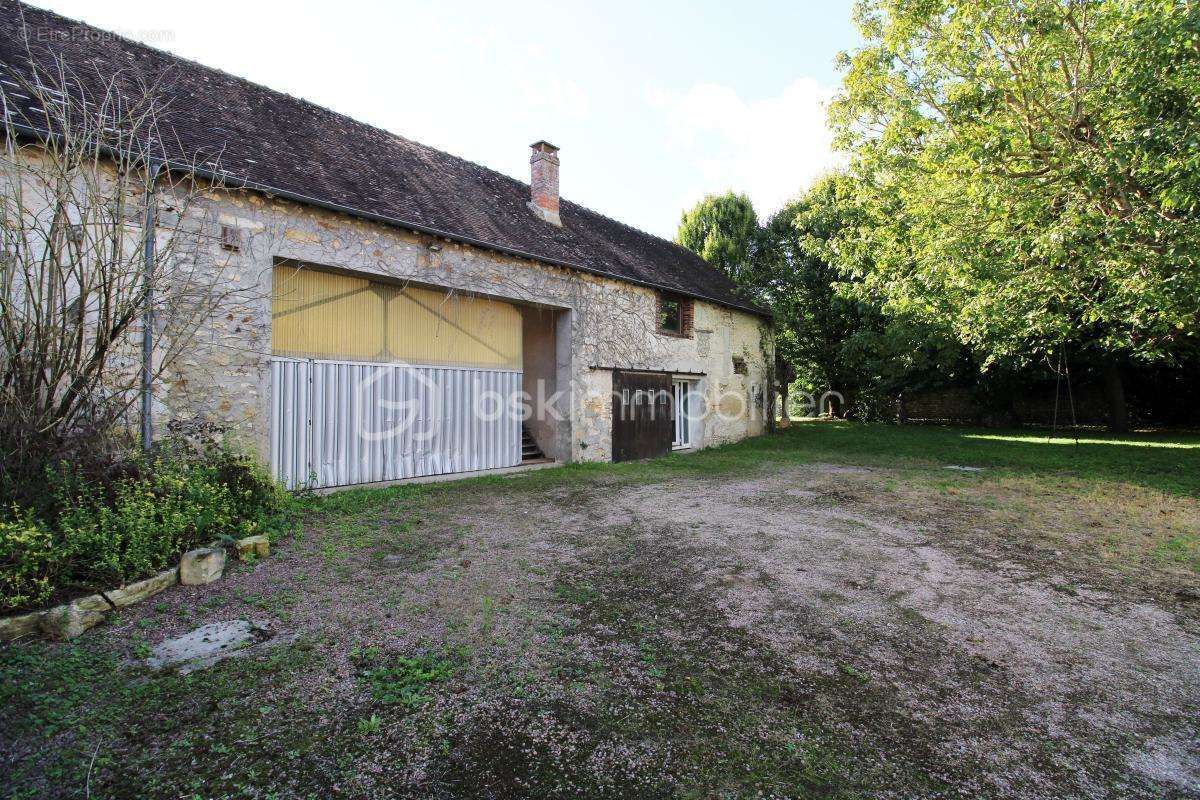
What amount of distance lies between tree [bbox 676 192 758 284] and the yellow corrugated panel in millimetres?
15587

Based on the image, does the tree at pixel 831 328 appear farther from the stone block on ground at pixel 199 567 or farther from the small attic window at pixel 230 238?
the stone block on ground at pixel 199 567

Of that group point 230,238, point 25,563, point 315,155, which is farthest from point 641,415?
point 25,563

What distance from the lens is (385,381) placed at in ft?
28.2

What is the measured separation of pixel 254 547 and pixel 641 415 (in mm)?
8387

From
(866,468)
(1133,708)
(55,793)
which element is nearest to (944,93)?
(866,468)

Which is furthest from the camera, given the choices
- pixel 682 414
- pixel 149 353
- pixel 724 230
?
pixel 724 230

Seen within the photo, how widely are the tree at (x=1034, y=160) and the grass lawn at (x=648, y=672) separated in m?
4.10

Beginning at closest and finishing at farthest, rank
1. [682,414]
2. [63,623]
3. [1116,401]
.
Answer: [63,623], [682,414], [1116,401]

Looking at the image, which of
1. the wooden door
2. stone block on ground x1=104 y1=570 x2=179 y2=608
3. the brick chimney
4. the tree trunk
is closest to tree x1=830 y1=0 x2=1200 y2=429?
the wooden door

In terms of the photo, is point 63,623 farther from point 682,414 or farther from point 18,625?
point 682,414

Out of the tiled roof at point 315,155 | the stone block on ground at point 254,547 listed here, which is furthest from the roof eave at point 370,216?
the stone block on ground at point 254,547

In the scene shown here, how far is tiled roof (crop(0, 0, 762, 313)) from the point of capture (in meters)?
6.95

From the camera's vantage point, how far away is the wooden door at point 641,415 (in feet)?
38.2

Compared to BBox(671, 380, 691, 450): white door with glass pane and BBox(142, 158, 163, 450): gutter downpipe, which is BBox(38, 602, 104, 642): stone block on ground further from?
BBox(671, 380, 691, 450): white door with glass pane
